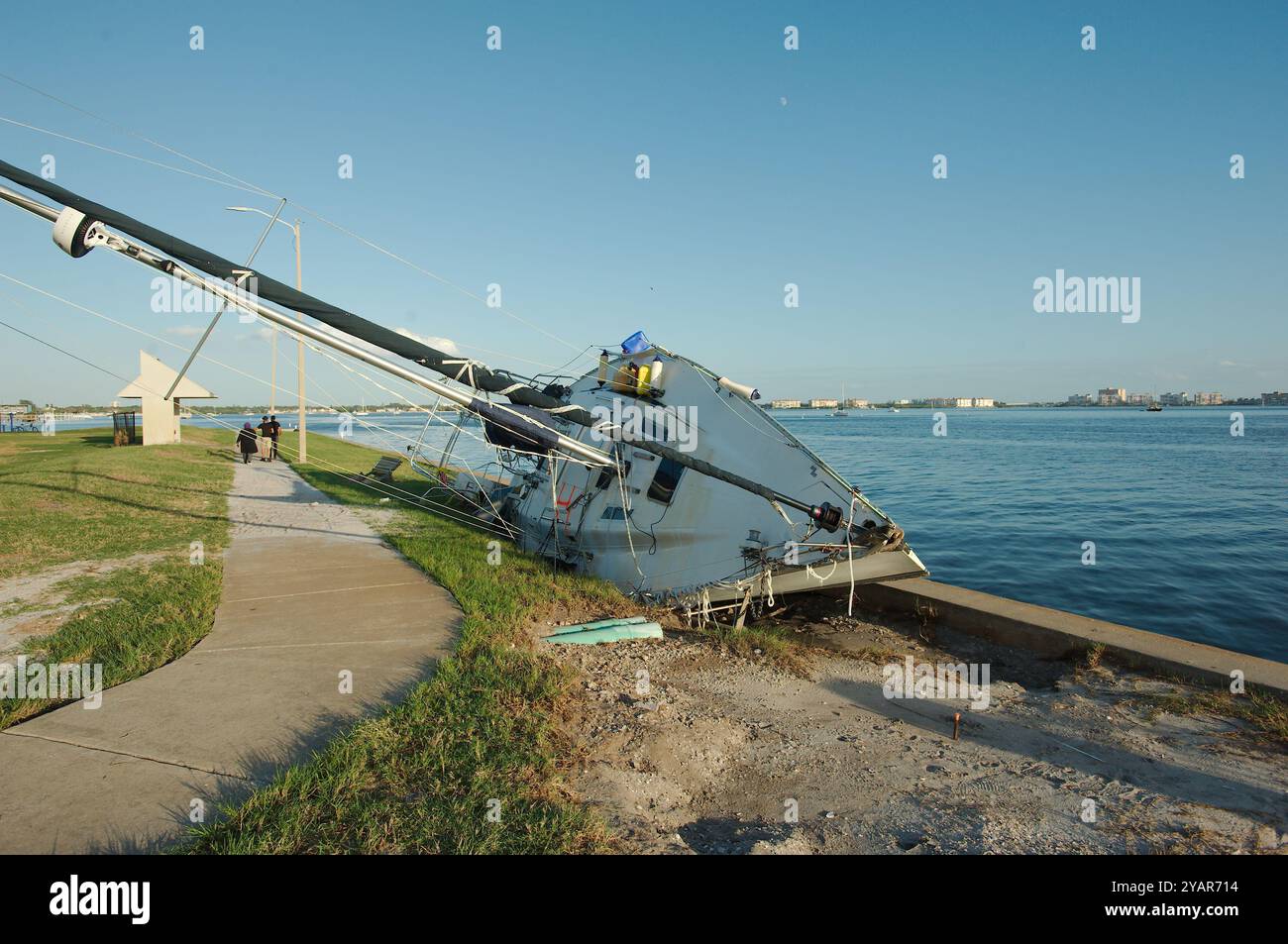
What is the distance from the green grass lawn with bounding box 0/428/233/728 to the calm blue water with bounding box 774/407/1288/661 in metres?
14.9

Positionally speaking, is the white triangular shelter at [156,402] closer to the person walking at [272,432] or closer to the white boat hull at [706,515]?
the person walking at [272,432]

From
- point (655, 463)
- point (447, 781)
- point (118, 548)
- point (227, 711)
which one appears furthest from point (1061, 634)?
point (118, 548)

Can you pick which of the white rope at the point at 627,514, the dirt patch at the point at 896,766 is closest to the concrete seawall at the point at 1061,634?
the dirt patch at the point at 896,766

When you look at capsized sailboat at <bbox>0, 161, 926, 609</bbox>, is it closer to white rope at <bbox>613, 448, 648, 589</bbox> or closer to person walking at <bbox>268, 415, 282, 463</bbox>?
white rope at <bbox>613, 448, 648, 589</bbox>

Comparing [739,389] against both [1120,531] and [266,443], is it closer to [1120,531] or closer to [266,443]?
[1120,531]

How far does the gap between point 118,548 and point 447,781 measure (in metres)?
9.61

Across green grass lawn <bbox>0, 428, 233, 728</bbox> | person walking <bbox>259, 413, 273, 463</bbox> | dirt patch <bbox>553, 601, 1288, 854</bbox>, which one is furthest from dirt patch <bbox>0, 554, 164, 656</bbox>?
person walking <bbox>259, 413, 273, 463</bbox>

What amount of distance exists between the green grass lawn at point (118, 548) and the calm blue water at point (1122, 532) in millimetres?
14885

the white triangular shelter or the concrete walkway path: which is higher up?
the white triangular shelter

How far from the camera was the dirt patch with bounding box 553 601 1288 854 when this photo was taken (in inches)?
161

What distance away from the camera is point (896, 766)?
515 centimetres

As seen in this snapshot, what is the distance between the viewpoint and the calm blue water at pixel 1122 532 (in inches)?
491
